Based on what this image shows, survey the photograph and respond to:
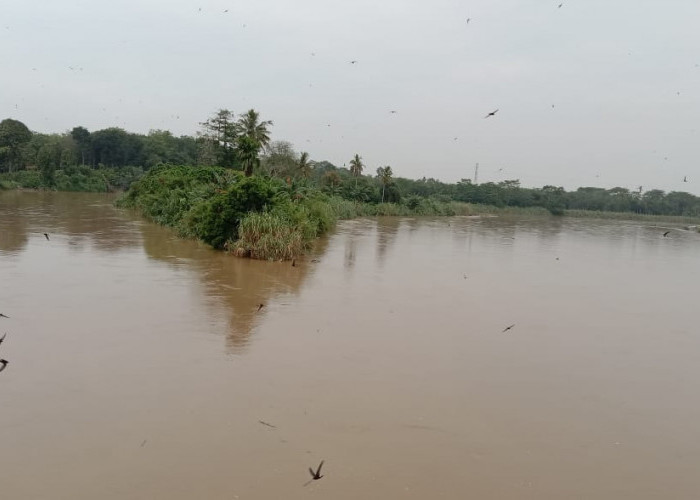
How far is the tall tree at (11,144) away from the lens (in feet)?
182

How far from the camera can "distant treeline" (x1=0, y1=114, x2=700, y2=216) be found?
4744 cm

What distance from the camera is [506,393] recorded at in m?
7.44

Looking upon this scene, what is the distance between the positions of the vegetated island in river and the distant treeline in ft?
0.41

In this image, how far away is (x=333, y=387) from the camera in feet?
23.7

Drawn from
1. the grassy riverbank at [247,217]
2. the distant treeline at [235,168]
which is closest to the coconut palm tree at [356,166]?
the distant treeline at [235,168]

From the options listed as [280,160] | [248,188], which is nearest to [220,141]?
[280,160]

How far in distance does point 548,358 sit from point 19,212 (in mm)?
30164

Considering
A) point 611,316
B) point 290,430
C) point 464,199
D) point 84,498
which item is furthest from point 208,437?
point 464,199

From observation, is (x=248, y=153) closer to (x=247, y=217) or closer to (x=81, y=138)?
(x=247, y=217)

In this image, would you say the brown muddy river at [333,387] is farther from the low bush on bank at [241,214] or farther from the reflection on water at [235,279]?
the low bush on bank at [241,214]

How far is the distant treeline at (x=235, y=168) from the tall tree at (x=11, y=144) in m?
0.09

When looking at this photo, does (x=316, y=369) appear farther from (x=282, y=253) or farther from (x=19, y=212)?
(x=19, y=212)

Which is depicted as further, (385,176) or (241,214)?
(385,176)

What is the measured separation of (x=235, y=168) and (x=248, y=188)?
2731 cm
